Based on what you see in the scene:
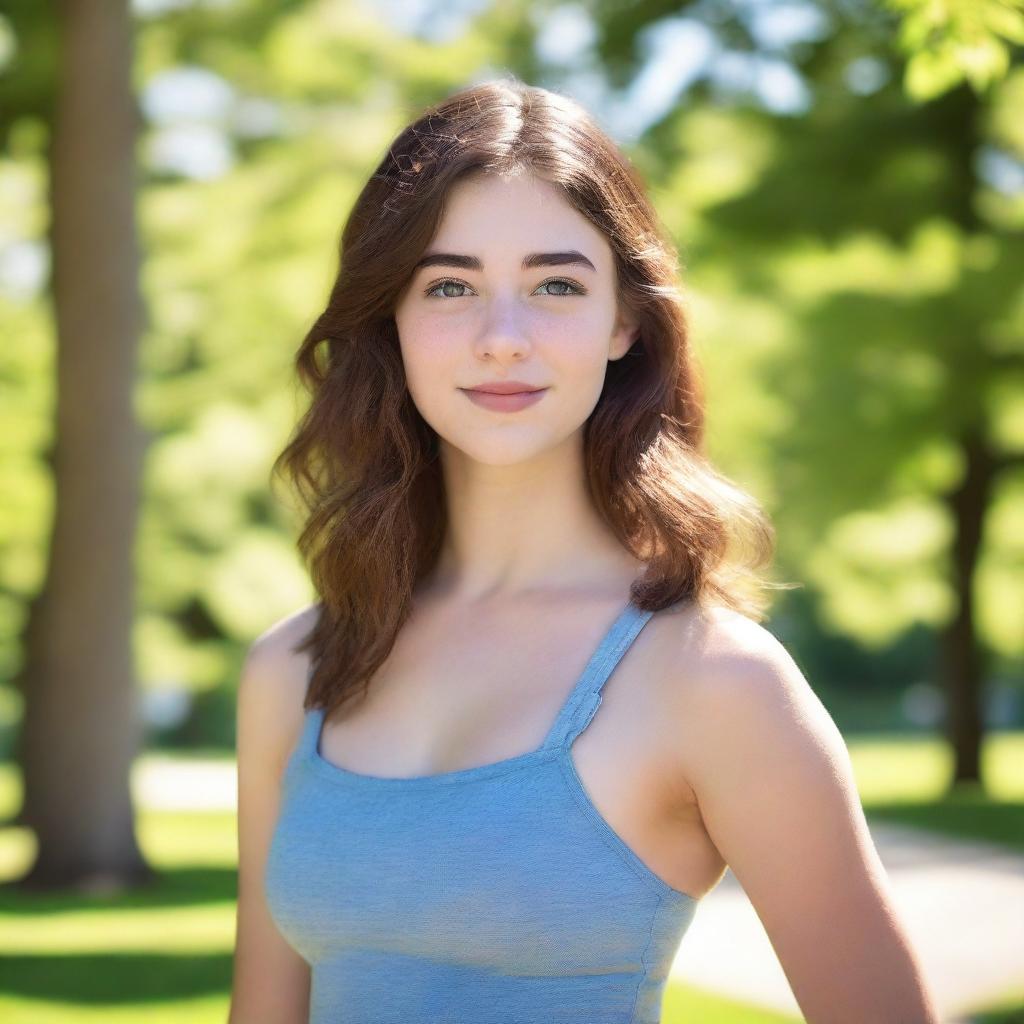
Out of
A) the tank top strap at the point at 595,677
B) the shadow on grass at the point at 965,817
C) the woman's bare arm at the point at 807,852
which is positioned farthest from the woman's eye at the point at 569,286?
the shadow on grass at the point at 965,817

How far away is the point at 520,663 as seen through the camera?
2.34 meters

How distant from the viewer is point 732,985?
6773 millimetres

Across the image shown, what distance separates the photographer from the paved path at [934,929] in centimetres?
665

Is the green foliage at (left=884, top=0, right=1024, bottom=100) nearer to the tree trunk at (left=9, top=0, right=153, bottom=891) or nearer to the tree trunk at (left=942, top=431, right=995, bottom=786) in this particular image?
the tree trunk at (left=9, top=0, right=153, bottom=891)

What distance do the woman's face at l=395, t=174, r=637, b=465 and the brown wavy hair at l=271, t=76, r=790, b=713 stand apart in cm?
3

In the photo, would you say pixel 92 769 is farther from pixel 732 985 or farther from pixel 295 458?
pixel 295 458

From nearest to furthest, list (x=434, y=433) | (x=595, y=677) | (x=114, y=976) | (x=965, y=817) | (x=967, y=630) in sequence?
(x=595, y=677), (x=434, y=433), (x=114, y=976), (x=965, y=817), (x=967, y=630)

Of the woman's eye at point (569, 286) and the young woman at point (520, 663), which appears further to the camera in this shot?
the woman's eye at point (569, 286)

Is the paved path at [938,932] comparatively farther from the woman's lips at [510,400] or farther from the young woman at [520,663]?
the woman's lips at [510,400]

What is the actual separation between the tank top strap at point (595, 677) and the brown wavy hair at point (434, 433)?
3cm

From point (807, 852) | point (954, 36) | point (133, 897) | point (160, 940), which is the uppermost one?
point (954, 36)

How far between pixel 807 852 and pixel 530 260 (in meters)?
0.93

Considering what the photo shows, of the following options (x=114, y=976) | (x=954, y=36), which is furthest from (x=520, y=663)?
(x=114, y=976)

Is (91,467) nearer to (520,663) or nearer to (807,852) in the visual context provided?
(520,663)
